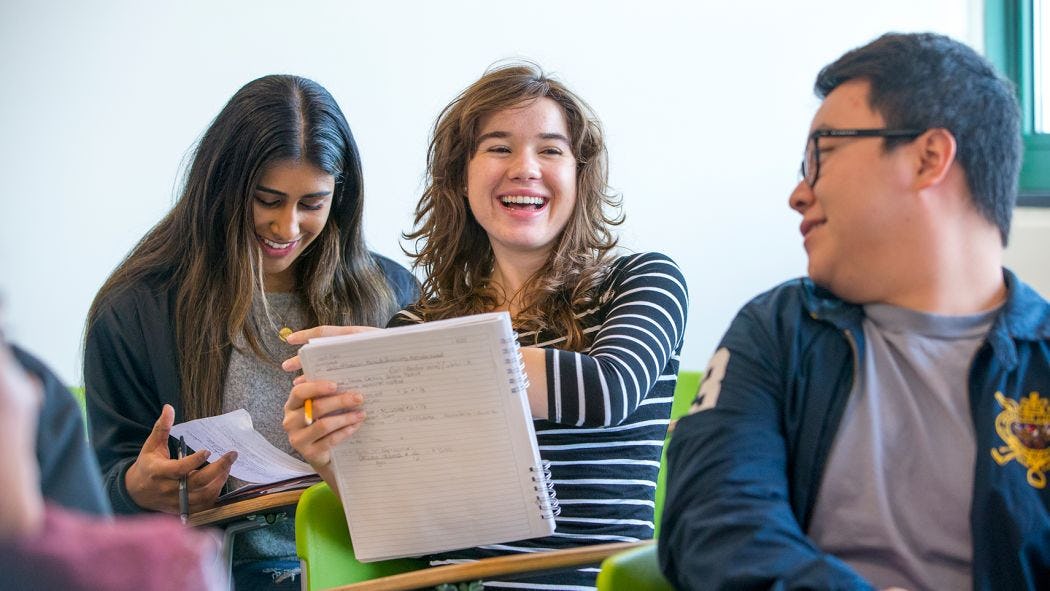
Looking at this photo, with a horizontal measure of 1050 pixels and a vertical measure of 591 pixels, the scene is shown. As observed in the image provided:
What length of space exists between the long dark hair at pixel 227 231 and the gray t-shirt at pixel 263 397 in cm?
2

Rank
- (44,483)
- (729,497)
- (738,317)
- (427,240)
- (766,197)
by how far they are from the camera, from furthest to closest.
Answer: (766,197) → (427,240) → (738,317) → (729,497) → (44,483)

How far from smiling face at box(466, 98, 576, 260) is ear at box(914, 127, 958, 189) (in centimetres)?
75

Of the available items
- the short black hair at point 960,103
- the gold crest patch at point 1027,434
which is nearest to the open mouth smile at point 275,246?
Result: the short black hair at point 960,103

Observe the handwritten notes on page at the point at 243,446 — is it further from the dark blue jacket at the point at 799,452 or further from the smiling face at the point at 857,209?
the smiling face at the point at 857,209

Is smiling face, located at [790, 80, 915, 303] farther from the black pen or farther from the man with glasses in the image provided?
the black pen

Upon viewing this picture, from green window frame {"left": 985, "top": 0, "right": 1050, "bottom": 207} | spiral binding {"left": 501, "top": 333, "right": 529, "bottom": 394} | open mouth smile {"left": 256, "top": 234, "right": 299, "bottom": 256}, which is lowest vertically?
spiral binding {"left": 501, "top": 333, "right": 529, "bottom": 394}

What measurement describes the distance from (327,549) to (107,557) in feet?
4.23

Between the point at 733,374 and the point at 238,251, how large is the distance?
3.96 feet

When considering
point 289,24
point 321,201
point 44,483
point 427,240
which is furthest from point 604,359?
point 289,24

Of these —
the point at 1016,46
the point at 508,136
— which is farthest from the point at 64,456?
the point at 1016,46

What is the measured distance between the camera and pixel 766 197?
3029 millimetres

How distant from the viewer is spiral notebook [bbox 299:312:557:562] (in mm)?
1444

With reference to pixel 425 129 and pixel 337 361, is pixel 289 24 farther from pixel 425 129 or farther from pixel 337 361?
pixel 337 361

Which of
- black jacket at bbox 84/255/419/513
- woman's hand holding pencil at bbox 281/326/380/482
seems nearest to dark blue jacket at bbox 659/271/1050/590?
woman's hand holding pencil at bbox 281/326/380/482
